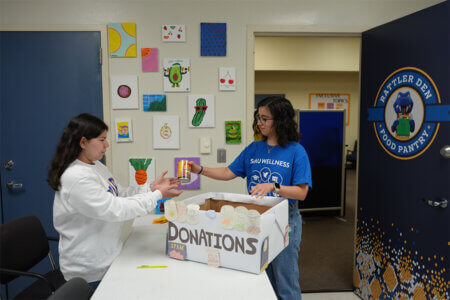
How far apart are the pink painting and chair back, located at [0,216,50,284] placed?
4.16 feet

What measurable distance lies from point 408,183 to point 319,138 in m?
2.15

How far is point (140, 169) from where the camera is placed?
243 centimetres

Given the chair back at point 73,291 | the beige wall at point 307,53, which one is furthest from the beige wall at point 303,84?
the chair back at point 73,291

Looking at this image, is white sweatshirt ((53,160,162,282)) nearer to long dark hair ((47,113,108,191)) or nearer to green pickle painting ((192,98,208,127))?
long dark hair ((47,113,108,191))

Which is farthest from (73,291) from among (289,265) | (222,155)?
(222,155)

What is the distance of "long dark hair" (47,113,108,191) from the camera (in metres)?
1.39

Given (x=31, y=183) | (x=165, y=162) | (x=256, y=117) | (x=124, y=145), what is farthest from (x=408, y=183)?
(x=31, y=183)

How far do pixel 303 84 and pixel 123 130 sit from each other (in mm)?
5408

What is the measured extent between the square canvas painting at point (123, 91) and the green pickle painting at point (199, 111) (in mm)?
460

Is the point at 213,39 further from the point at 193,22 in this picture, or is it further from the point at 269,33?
the point at 269,33

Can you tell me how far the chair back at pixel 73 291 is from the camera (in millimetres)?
989

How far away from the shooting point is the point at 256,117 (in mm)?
1739

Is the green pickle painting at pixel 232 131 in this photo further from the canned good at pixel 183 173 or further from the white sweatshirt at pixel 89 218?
the white sweatshirt at pixel 89 218

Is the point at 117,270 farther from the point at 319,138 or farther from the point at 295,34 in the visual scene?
the point at 319,138
